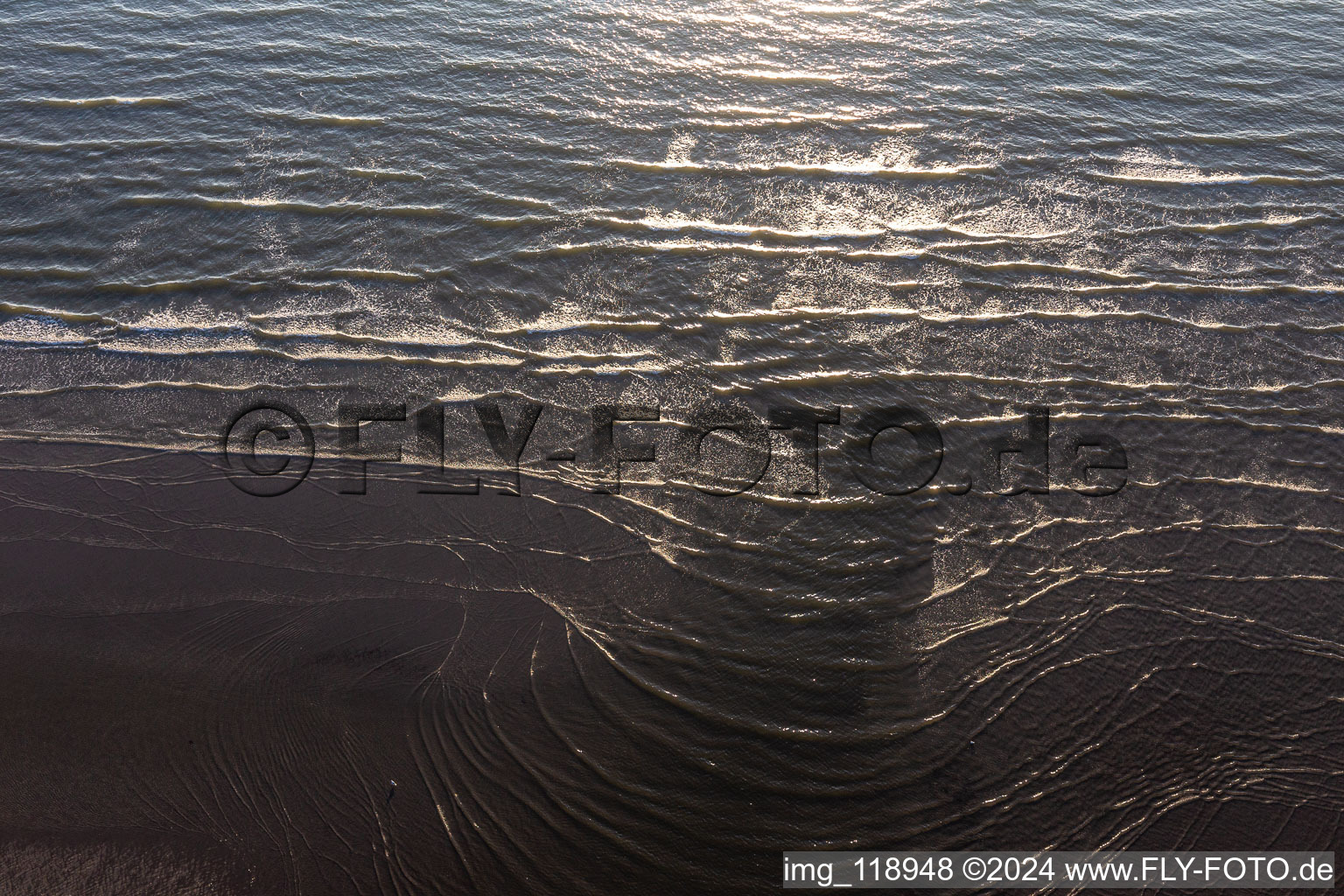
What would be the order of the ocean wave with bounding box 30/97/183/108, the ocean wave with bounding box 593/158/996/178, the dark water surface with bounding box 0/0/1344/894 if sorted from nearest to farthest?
1. the dark water surface with bounding box 0/0/1344/894
2. the ocean wave with bounding box 593/158/996/178
3. the ocean wave with bounding box 30/97/183/108

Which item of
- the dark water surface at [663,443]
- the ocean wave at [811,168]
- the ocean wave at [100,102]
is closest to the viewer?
the dark water surface at [663,443]

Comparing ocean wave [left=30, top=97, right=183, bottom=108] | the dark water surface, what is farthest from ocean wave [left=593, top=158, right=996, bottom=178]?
ocean wave [left=30, top=97, right=183, bottom=108]

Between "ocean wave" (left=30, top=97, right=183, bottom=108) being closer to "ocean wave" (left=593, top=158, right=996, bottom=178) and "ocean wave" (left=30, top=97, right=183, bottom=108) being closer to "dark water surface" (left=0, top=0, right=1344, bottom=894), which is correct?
"dark water surface" (left=0, top=0, right=1344, bottom=894)

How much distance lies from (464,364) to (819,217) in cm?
412

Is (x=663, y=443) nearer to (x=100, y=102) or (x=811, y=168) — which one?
(x=811, y=168)

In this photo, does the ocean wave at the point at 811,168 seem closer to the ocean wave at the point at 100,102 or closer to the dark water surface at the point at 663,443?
the dark water surface at the point at 663,443

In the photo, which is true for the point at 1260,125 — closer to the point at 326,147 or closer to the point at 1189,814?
the point at 1189,814

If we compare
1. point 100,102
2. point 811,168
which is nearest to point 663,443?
point 811,168

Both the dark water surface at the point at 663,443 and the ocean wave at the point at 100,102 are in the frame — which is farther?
the ocean wave at the point at 100,102

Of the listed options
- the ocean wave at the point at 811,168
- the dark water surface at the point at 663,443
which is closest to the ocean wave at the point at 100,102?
the dark water surface at the point at 663,443

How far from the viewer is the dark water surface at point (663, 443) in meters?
5.30

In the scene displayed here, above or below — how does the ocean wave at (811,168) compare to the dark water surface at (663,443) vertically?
above

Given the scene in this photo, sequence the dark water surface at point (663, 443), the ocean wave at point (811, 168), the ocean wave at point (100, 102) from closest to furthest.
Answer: the dark water surface at point (663, 443) → the ocean wave at point (811, 168) → the ocean wave at point (100, 102)

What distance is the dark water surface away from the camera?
530 cm
